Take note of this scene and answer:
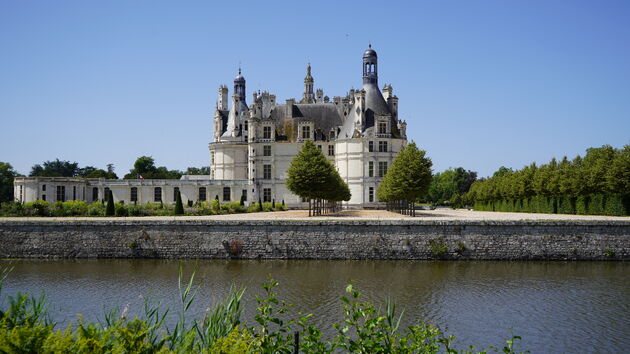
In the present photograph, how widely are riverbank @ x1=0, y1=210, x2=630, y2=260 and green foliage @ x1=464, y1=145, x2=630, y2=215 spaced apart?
1127 cm

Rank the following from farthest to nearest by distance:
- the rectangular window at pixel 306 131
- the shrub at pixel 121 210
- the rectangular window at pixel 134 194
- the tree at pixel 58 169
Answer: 1. the tree at pixel 58 169
2. the rectangular window at pixel 134 194
3. the rectangular window at pixel 306 131
4. the shrub at pixel 121 210

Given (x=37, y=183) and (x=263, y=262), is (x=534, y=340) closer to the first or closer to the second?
Result: (x=263, y=262)

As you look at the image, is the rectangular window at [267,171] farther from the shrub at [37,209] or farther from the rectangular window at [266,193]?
the shrub at [37,209]

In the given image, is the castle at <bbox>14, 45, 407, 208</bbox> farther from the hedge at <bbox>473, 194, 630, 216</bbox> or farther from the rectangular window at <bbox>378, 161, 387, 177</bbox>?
the hedge at <bbox>473, 194, 630, 216</bbox>

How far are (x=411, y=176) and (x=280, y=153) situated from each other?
17699 millimetres

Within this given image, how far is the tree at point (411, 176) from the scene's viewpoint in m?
38.0

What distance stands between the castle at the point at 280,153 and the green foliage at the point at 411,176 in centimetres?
1084

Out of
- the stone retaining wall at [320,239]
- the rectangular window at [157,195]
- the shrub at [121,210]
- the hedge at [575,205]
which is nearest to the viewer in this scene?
the stone retaining wall at [320,239]

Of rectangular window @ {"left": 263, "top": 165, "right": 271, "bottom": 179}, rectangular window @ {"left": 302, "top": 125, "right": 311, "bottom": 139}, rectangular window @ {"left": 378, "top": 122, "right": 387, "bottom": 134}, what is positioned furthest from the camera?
rectangular window @ {"left": 263, "top": 165, "right": 271, "bottom": 179}

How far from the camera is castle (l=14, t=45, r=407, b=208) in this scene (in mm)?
49906

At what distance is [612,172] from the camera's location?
35969mm

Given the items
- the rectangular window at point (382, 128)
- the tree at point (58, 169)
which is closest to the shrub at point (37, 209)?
the rectangular window at point (382, 128)

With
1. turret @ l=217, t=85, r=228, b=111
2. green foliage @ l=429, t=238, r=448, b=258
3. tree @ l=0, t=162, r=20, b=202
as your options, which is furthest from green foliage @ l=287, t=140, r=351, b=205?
tree @ l=0, t=162, r=20, b=202

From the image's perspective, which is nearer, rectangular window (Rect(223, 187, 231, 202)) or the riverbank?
the riverbank
